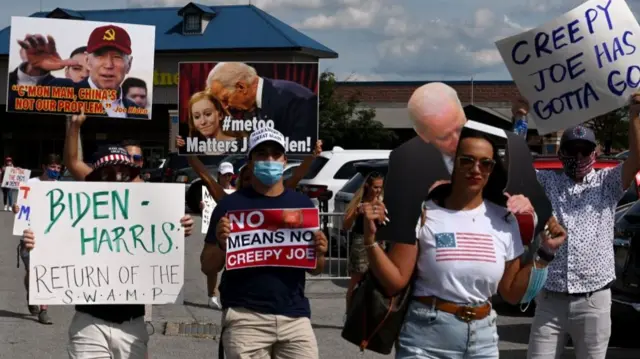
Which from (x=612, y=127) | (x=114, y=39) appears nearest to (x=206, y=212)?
(x=114, y=39)

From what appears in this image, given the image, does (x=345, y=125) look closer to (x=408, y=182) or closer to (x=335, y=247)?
(x=335, y=247)

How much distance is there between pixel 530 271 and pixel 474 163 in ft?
2.07

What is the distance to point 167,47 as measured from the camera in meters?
58.0

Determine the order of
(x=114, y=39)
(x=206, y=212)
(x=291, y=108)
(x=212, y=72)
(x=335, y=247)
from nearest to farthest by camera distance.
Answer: (x=114, y=39)
(x=212, y=72)
(x=291, y=108)
(x=206, y=212)
(x=335, y=247)

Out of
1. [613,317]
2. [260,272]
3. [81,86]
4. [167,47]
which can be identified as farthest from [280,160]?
[167,47]

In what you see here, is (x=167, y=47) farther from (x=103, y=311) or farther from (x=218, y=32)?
(x=103, y=311)

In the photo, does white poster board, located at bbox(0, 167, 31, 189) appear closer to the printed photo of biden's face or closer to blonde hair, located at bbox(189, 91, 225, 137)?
blonde hair, located at bbox(189, 91, 225, 137)

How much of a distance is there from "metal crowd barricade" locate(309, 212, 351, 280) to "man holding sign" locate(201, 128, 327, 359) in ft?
24.8

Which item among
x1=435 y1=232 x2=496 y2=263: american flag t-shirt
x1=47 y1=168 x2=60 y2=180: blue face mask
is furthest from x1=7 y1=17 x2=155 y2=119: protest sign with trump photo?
x1=47 y1=168 x2=60 y2=180: blue face mask

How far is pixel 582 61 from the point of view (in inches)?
230

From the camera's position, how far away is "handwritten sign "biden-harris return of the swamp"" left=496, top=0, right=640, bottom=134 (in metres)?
5.80

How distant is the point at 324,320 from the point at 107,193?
5918 mm

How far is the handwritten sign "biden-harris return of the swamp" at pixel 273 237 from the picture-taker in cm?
562

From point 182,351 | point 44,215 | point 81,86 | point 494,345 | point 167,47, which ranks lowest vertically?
point 182,351
